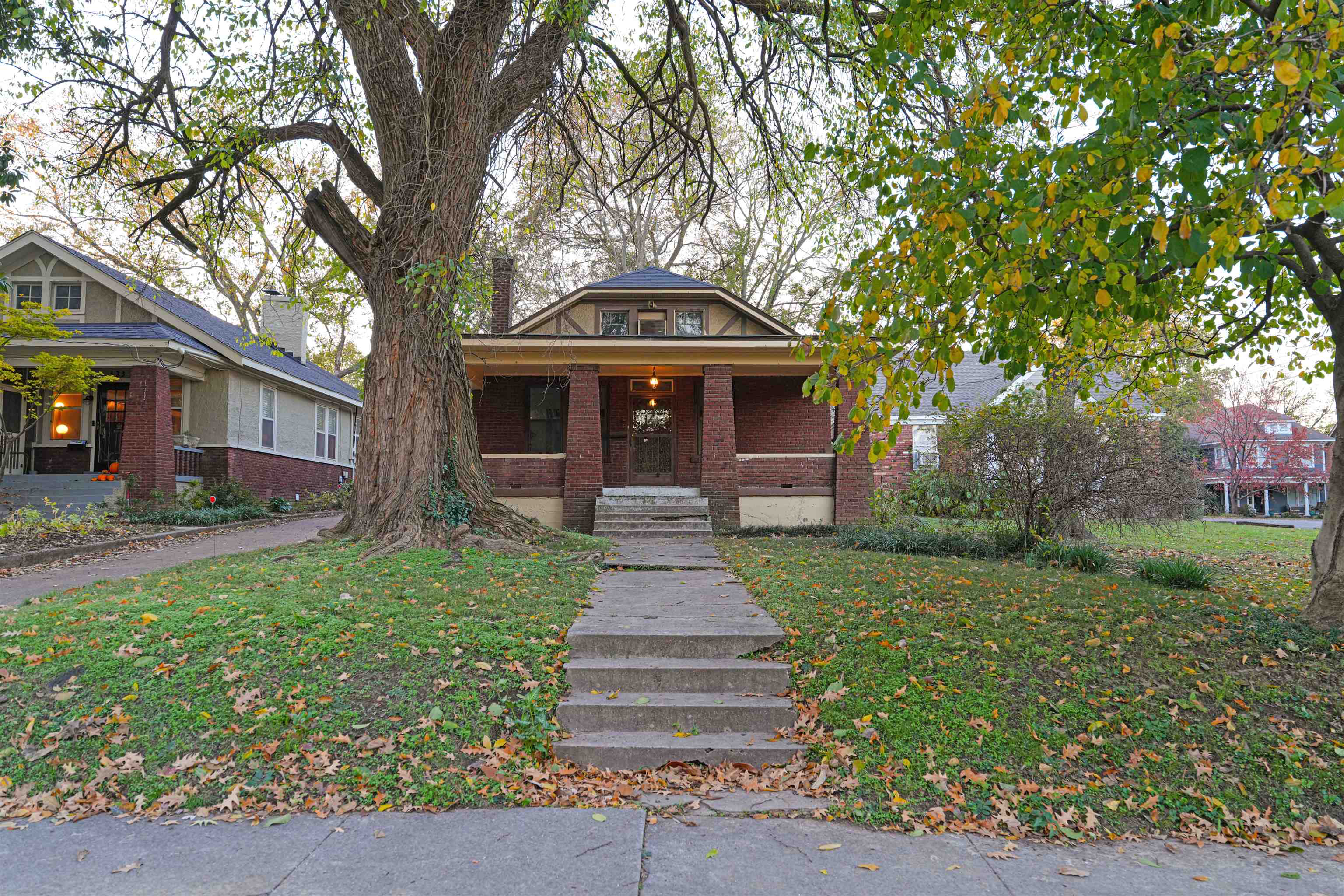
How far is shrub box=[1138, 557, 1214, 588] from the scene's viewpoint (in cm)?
702

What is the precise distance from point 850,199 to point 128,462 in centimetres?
1467

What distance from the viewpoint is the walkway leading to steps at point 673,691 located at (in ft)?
13.0

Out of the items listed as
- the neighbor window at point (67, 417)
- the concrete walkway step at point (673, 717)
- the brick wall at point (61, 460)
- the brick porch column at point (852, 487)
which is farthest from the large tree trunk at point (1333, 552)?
the neighbor window at point (67, 417)

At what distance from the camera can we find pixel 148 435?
48.2ft

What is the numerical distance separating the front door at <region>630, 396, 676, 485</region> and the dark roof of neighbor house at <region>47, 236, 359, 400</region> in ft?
24.5

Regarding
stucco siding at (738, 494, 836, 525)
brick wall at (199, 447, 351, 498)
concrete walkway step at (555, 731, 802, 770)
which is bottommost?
concrete walkway step at (555, 731, 802, 770)

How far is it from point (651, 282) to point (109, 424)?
506 inches

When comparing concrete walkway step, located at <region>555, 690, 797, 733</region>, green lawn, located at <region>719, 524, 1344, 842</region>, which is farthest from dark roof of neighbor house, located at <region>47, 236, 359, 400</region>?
green lawn, located at <region>719, 524, 1344, 842</region>

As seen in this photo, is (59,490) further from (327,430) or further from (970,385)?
(970,385)

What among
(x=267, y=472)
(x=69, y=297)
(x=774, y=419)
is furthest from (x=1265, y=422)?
(x=69, y=297)

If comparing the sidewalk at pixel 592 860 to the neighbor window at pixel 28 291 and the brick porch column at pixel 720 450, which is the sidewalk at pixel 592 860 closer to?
the brick porch column at pixel 720 450

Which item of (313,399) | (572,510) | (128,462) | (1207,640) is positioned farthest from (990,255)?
(313,399)

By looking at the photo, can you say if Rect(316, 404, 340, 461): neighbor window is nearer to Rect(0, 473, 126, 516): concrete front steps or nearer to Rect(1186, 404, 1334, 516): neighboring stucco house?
Rect(0, 473, 126, 516): concrete front steps

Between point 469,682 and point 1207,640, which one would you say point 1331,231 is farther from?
point 469,682
